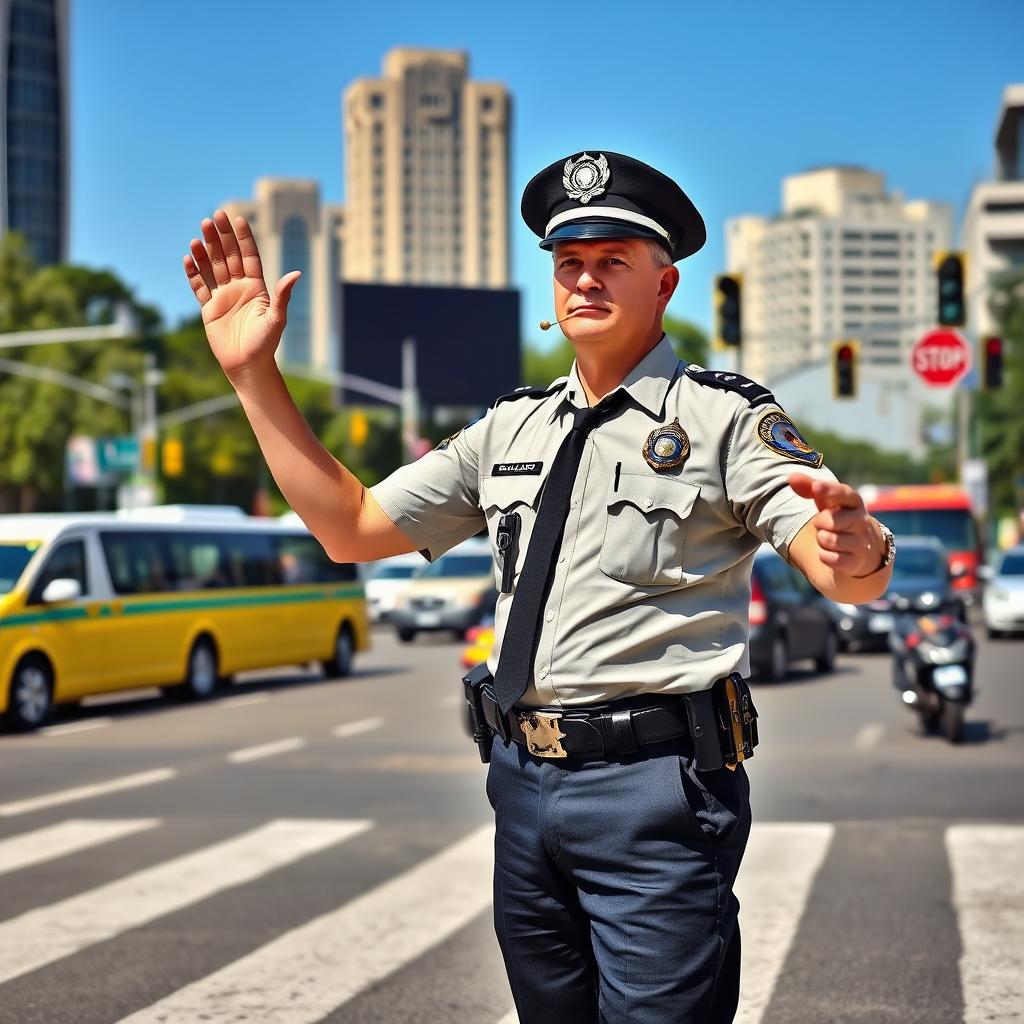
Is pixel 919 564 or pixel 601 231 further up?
pixel 601 231

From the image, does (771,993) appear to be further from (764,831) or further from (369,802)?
(369,802)

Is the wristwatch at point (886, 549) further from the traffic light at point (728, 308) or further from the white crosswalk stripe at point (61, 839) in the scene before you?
the traffic light at point (728, 308)

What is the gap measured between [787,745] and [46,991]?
8.68 meters

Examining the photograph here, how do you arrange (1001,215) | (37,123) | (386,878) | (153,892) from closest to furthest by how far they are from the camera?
(153,892) < (386,878) < (1001,215) < (37,123)

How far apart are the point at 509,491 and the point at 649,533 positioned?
11.9 inches

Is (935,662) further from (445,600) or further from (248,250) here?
(445,600)

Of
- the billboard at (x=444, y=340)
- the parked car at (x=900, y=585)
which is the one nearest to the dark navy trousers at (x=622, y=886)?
the parked car at (x=900, y=585)

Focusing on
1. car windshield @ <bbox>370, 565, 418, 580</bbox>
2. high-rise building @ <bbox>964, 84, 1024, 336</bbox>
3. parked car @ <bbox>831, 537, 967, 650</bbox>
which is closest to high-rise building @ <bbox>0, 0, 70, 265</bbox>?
high-rise building @ <bbox>964, 84, 1024, 336</bbox>

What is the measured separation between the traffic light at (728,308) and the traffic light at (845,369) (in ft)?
11.1

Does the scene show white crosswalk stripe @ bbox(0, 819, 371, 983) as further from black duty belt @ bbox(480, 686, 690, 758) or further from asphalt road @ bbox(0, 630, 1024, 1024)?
black duty belt @ bbox(480, 686, 690, 758)

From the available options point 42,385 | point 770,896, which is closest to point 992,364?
point 770,896

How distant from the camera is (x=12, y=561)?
54.0 ft

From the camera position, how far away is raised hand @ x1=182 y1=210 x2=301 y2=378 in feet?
10.6

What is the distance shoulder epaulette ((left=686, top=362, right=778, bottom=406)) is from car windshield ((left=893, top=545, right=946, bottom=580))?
22.2 meters
